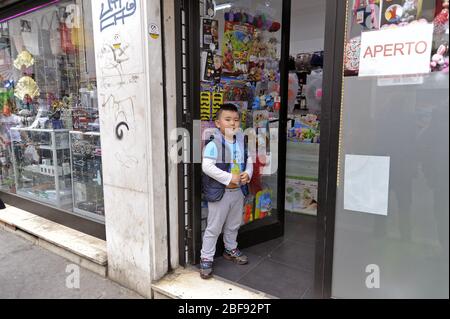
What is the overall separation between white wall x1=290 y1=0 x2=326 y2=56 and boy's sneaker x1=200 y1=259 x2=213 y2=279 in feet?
10.7

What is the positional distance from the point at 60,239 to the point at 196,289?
181 centimetres

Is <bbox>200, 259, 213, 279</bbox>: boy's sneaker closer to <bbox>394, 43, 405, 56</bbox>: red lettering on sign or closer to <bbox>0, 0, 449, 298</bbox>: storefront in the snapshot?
<bbox>0, 0, 449, 298</bbox>: storefront

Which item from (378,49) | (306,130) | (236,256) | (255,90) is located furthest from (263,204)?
(378,49)

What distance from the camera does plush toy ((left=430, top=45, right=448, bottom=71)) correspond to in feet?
5.17

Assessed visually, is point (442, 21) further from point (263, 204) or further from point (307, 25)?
point (307, 25)

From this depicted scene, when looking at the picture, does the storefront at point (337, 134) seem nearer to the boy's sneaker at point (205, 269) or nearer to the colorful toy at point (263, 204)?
the colorful toy at point (263, 204)

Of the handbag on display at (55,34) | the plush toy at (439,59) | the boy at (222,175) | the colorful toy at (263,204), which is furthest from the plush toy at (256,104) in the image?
the handbag on display at (55,34)

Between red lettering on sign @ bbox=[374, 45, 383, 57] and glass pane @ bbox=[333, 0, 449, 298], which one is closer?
glass pane @ bbox=[333, 0, 449, 298]

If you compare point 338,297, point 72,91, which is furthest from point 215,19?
point 338,297

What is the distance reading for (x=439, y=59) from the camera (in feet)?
5.20

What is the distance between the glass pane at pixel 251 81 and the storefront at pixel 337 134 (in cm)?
1

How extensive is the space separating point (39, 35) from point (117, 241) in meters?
2.94

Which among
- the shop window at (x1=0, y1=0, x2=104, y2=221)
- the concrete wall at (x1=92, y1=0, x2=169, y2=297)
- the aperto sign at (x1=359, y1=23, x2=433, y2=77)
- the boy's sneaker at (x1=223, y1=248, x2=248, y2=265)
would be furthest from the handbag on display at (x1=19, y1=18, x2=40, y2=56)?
the aperto sign at (x1=359, y1=23, x2=433, y2=77)

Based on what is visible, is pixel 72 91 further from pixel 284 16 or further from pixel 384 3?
pixel 384 3
